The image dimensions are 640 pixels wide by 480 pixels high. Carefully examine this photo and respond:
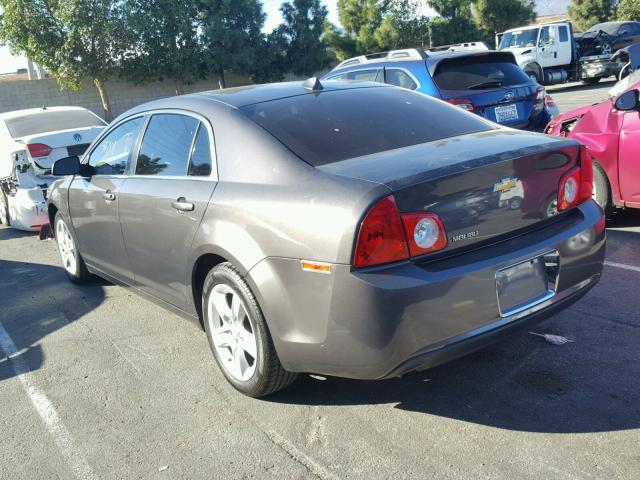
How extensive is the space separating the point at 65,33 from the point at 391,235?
26.4 m

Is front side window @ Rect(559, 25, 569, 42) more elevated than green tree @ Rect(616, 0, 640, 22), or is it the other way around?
green tree @ Rect(616, 0, 640, 22)

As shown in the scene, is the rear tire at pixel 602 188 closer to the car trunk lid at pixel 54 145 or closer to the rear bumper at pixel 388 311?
the rear bumper at pixel 388 311

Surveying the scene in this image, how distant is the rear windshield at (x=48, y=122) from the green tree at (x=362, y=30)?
31177 millimetres

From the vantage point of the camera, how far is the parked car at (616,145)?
5.47m

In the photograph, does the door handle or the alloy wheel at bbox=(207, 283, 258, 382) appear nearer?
the alloy wheel at bbox=(207, 283, 258, 382)

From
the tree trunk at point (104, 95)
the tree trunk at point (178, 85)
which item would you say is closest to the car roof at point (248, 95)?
the tree trunk at point (104, 95)

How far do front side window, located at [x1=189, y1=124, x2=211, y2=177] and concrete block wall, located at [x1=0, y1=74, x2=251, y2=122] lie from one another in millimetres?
26052

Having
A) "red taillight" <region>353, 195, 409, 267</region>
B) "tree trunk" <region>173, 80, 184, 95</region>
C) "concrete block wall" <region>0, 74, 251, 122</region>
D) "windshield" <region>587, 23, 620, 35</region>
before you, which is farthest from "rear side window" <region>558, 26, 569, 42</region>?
"red taillight" <region>353, 195, 409, 267</region>

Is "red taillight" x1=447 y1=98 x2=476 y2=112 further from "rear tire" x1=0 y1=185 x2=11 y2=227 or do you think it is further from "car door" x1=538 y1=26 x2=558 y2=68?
"car door" x1=538 y1=26 x2=558 y2=68

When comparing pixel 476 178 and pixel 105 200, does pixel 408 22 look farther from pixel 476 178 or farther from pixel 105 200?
pixel 476 178

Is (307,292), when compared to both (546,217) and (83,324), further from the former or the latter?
(83,324)

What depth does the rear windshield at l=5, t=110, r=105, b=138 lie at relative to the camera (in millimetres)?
9130

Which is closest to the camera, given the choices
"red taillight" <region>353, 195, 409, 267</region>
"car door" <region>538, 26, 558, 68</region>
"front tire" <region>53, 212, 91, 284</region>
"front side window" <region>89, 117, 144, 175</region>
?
"red taillight" <region>353, 195, 409, 267</region>

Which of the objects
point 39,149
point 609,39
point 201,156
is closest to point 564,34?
point 609,39
